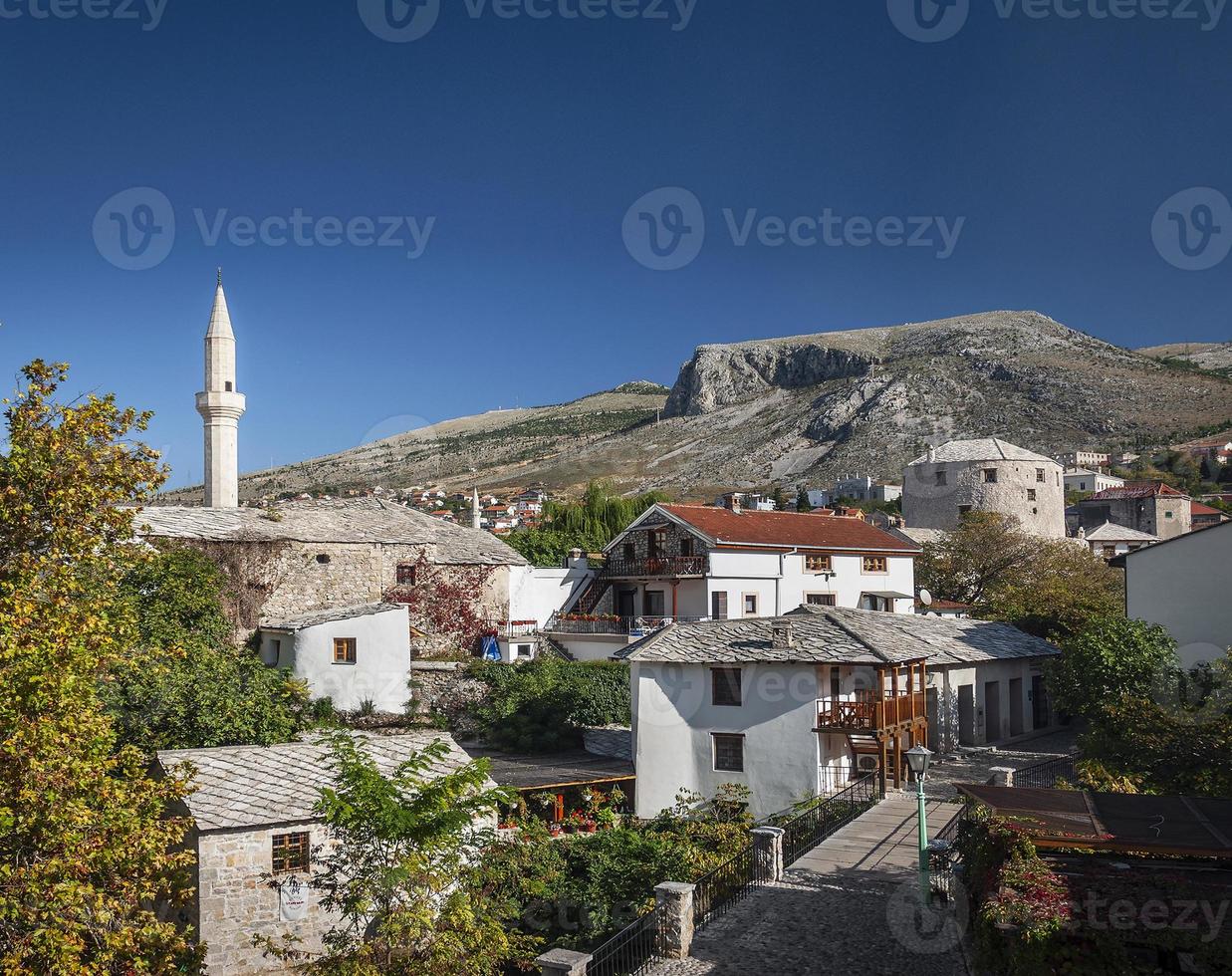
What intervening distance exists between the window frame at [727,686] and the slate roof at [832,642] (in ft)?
1.26

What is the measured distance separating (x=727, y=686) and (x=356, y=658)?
39.2ft

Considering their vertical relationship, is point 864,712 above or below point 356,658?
below

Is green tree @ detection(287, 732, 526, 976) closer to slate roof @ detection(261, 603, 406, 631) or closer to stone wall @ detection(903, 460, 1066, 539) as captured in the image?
slate roof @ detection(261, 603, 406, 631)

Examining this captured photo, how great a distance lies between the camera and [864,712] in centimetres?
Answer: 2342

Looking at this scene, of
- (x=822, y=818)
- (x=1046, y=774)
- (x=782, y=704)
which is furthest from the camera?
(x=782, y=704)

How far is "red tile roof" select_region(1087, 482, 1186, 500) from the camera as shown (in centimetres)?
7400

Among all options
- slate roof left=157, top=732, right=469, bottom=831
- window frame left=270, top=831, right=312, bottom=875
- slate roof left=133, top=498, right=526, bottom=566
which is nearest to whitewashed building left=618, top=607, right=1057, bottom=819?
slate roof left=157, top=732, right=469, bottom=831

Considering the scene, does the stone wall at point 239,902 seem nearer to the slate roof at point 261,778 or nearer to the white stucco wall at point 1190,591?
the slate roof at point 261,778

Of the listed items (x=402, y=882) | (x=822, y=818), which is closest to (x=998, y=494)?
(x=822, y=818)

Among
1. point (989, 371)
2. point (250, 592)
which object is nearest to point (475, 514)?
point (250, 592)

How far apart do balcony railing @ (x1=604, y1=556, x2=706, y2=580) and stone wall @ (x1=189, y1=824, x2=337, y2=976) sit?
22098 millimetres

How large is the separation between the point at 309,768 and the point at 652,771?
9.58 metres

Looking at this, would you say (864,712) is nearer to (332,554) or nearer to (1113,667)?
(1113,667)

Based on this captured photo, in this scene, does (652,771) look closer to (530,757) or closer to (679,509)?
(530,757)
